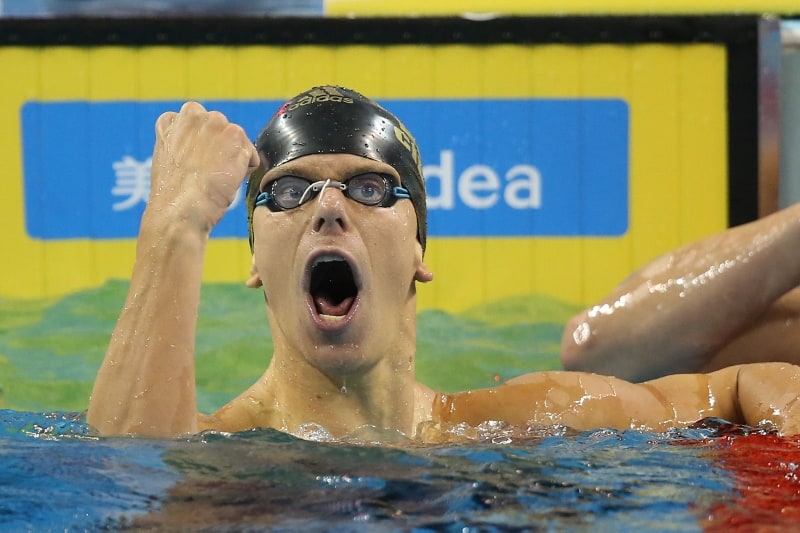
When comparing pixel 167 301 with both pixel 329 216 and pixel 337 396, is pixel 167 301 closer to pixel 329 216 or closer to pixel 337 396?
pixel 329 216

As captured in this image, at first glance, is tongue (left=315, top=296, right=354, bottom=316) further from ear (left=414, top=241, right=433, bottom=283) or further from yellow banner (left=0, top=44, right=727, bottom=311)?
yellow banner (left=0, top=44, right=727, bottom=311)

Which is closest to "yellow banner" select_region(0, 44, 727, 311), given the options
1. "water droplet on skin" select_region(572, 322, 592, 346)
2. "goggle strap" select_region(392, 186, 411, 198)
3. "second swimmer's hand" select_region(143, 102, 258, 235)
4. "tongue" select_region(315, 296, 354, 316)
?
"water droplet on skin" select_region(572, 322, 592, 346)

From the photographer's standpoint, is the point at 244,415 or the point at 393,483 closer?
the point at 393,483

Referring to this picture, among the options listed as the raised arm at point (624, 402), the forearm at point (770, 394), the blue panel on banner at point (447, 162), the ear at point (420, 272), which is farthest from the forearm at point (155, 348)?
the blue panel on banner at point (447, 162)

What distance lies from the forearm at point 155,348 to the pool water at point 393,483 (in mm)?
85

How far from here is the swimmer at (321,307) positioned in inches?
81.7

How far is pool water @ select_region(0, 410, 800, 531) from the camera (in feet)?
6.21

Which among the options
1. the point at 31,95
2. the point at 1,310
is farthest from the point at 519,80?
the point at 1,310

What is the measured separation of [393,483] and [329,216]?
0.56 meters

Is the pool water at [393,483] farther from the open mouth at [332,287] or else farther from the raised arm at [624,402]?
the open mouth at [332,287]

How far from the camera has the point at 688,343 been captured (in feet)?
11.1

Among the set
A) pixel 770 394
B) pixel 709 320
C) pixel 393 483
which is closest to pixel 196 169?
pixel 393 483

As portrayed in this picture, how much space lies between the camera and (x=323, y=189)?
2.40m

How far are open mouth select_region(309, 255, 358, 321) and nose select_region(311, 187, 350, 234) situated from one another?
0.20 feet
